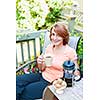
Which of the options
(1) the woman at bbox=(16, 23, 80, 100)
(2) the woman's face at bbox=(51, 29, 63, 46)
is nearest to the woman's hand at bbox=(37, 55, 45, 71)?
(1) the woman at bbox=(16, 23, 80, 100)

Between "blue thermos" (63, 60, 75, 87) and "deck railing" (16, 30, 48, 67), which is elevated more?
"deck railing" (16, 30, 48, 67)

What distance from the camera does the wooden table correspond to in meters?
1.23

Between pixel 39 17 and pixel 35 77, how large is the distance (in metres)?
0.31

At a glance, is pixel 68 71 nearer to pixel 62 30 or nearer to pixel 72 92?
pixel 72 92

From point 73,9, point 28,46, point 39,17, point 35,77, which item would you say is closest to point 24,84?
point 35,77

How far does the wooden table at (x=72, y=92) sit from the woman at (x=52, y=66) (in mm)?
54

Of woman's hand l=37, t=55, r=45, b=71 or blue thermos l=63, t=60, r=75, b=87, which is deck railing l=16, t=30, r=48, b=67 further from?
blue thermos l=63, t=60, r=75, b=87

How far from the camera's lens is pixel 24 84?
1.25 metres

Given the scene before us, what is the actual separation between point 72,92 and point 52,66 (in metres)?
0.17

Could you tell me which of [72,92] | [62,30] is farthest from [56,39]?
[72,92]

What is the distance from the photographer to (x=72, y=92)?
4.11 ft

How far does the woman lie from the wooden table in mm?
54

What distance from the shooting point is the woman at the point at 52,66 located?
4.09 ft
